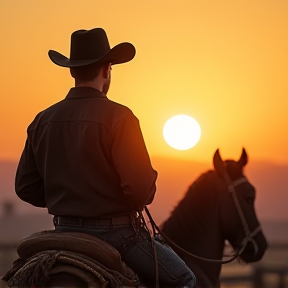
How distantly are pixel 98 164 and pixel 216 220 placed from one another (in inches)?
119

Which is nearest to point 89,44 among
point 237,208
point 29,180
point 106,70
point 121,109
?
point 106,70

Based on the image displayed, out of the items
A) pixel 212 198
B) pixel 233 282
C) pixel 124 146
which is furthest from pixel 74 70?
pixel 233 282

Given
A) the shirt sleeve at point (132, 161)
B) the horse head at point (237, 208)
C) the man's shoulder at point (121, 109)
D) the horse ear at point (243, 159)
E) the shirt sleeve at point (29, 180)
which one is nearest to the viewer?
the shirt sleeve at point (132, 161)

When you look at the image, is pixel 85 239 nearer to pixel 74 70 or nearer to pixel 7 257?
pixel 74 70

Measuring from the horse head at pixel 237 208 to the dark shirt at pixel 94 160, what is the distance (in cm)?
293

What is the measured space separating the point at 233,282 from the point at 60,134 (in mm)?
10376

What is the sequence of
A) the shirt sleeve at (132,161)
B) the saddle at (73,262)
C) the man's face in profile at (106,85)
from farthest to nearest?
the man's face in profile at (106,85), the shirt sleeve at (132,161), the saddle at (73,262)

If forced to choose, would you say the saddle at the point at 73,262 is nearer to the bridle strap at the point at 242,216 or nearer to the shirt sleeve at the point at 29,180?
the shirt sleeve at the point at 29,180

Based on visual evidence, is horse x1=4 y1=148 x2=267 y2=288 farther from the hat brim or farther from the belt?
the hat brim

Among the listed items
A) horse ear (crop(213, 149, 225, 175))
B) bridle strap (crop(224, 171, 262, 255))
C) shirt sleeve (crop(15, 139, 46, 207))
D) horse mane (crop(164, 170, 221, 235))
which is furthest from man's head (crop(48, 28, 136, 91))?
bridle strap (crop(224, 171, 262, 255))

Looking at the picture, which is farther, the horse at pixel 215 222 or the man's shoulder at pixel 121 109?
the horse at pixel 215 222

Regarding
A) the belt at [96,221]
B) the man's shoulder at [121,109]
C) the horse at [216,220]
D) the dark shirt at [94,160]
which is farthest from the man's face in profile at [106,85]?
the horse at [216,220]

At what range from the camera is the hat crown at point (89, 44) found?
505 cm

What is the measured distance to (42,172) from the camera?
16.6 ft
